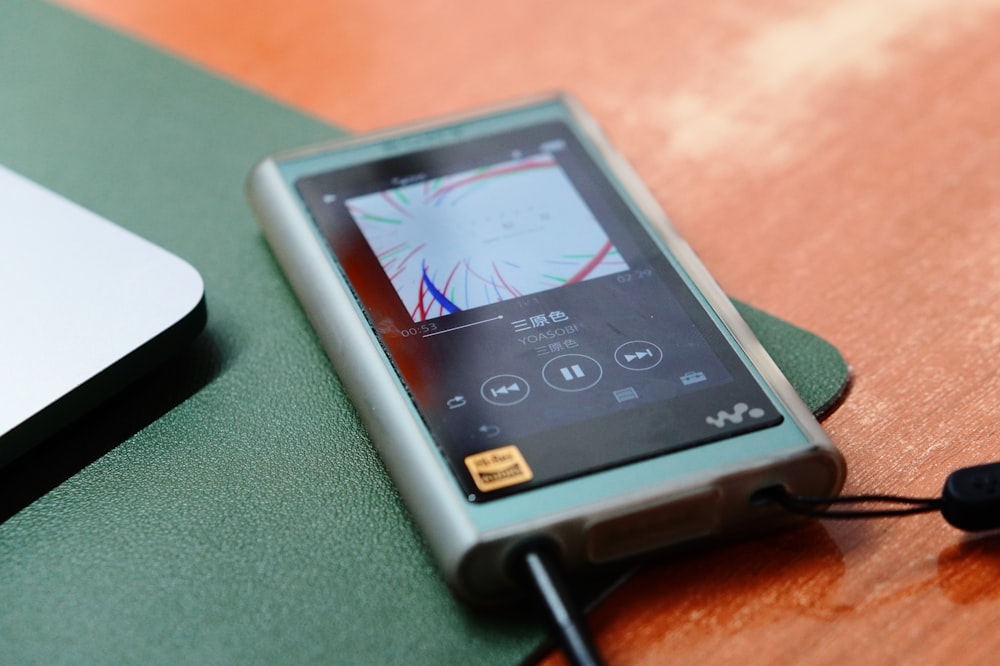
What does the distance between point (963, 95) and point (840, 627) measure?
0.46 meters

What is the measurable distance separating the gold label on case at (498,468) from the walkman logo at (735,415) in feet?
0.27

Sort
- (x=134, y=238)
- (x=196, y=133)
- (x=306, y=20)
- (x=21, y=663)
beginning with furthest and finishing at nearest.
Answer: (x=306, y=20), (x=196, y=133), (x=134, y=238), (x=21, y=663)

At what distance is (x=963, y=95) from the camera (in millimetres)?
735

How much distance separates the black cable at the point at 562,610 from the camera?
1.33 ft

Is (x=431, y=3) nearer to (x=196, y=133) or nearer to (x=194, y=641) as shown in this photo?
(x=196, y=133)

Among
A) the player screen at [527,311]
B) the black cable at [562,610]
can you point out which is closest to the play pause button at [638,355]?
the player screen at [527,311]

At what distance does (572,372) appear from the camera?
0.48m

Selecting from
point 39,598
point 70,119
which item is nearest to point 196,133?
point 70,119

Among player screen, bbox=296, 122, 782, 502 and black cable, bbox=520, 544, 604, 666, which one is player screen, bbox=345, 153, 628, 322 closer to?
player screen, bbox=296, 122, 782, 502

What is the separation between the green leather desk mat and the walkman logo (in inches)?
3.2

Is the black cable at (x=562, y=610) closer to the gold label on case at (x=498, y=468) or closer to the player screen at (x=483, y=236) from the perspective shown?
the gold label on case at (x=498, y=468)

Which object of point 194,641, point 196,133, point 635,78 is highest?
point 196,133

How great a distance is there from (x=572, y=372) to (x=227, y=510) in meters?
0.17

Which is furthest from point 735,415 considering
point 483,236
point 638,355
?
point 483,236
